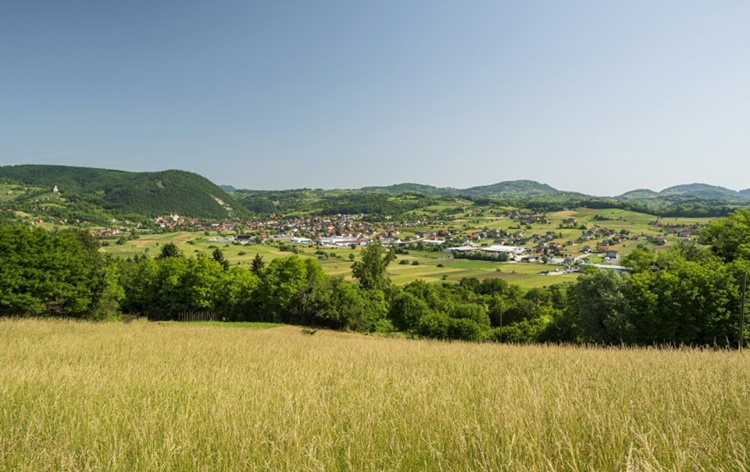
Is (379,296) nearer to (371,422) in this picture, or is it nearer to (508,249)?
(371,422)

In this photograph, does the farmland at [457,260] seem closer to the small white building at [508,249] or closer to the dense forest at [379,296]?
the small white building at [508,249]

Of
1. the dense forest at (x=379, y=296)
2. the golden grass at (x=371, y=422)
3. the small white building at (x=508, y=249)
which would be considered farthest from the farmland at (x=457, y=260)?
the golden grass at (x=371, y=422)

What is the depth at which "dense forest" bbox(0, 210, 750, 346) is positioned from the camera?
25.8m

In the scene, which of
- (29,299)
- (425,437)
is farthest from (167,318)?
(425,437)

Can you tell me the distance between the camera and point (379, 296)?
50844 mm

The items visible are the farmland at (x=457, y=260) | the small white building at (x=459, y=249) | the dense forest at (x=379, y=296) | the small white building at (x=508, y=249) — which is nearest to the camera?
the dense forest at (x=379, y=296)

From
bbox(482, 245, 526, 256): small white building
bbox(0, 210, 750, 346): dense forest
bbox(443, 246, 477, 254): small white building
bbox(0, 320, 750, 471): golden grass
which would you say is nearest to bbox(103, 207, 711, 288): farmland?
bbox(443, 246, 477, 254): small white building

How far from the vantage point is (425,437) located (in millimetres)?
3123

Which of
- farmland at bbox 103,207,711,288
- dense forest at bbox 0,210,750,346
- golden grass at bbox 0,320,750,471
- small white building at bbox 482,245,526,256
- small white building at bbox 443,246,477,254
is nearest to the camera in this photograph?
golden grass at bbox 0,320,750,471

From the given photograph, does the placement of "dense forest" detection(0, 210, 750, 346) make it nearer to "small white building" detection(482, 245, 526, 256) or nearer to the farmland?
the farmland

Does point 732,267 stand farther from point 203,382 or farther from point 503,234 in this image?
point 503,234

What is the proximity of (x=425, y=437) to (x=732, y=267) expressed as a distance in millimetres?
33222

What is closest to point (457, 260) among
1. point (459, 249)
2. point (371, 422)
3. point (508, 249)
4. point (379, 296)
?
point (459, 249)

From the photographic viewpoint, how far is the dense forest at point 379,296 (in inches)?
1014
